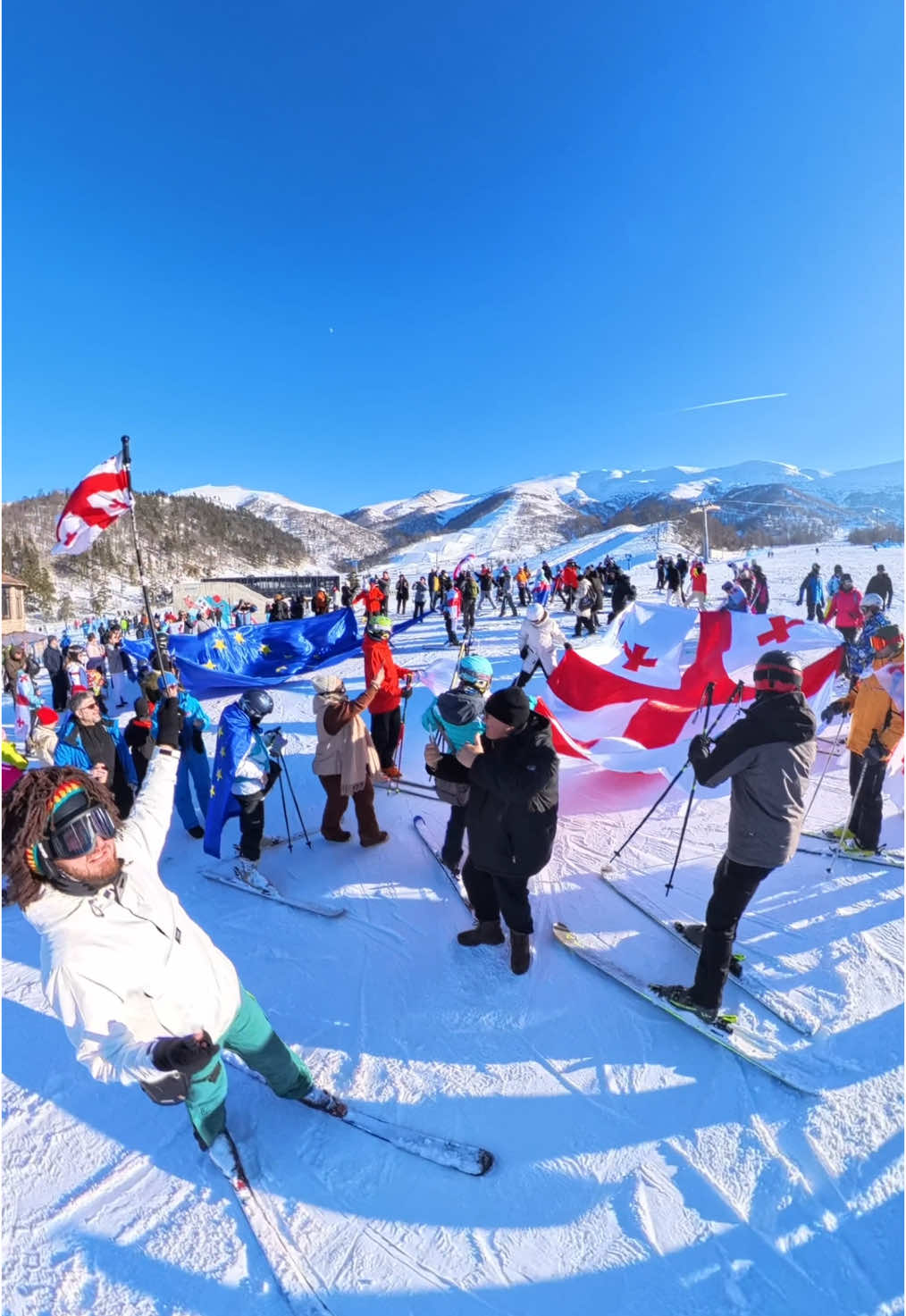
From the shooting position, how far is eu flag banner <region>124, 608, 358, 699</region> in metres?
9.54

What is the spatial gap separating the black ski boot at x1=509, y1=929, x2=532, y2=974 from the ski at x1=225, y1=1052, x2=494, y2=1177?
96cm

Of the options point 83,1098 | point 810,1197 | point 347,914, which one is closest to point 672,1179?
point 810,1197

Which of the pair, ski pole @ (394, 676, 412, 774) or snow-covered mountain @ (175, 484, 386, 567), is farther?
snow-covered mountain @ (175, 484, 386, 567)

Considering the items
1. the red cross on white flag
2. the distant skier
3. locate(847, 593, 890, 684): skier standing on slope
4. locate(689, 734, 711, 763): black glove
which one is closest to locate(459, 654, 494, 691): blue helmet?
locate(689, 734, 711, 763): black glove

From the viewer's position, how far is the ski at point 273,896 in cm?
401

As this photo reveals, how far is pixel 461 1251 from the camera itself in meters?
2.11

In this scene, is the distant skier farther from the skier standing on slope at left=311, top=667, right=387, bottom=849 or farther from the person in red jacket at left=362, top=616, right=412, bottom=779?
the skier standing on slope at left=311, top=667, right=387, bottom=849

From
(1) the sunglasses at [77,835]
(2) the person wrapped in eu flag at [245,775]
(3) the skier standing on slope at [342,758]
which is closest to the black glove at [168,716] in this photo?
(2) the person wrapped in eu flag at [245,775]

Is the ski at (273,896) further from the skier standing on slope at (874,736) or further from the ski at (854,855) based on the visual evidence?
the skier standing on slope at (874,736)

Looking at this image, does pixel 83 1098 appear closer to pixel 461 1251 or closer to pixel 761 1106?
pixel 461 1251

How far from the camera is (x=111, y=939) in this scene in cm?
174

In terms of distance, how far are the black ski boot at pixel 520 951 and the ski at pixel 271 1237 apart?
5.22 feet

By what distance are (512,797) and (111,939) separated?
178 centimetres

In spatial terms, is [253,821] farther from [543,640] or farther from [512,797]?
[543,640]
